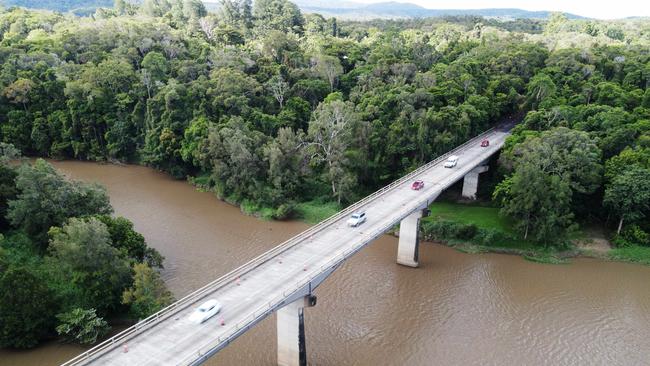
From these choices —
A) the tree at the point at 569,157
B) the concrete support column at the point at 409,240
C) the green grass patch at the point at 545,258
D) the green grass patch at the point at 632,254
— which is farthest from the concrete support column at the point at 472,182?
the concrete support column at the point at 409,240

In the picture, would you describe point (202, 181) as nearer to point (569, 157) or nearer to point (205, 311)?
point (205, 311)

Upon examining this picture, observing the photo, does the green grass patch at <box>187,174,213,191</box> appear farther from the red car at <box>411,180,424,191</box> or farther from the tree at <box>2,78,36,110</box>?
the tree at <box>2,78,36,110</box>

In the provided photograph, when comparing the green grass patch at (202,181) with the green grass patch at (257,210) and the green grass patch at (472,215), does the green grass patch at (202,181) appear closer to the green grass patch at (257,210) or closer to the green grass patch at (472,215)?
the green grass patch at (257,210)

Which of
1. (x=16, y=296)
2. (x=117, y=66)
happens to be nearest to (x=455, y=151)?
(x=16, y=296)

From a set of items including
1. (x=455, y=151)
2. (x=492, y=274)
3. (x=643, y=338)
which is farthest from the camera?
(x=455, y=151)

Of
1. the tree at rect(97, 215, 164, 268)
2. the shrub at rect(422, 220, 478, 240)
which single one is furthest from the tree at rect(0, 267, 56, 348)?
the shrub at rect(422, 220, 478, 240)

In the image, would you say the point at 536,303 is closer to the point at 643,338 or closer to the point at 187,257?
the point at 643,338
